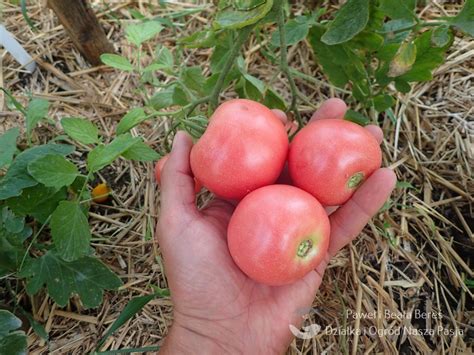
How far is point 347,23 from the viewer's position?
1.19 m

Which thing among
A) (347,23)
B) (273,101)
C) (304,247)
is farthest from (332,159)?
(273,101)

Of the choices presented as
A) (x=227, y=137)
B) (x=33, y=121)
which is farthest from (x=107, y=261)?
(x=227, y=137)

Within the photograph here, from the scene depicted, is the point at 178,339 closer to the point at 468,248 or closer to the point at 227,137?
the point at 227,137

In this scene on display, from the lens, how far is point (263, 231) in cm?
104

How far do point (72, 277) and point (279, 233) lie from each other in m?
0.75

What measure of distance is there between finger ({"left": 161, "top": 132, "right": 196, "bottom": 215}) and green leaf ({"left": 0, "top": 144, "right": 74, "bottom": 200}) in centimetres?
32

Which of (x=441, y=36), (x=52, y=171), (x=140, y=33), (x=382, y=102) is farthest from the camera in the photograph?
(x=140, y=33)

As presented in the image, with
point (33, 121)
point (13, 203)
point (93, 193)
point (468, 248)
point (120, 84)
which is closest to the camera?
point (13, 203)

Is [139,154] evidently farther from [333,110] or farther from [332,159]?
[333,110]

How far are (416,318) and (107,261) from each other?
1.11 m

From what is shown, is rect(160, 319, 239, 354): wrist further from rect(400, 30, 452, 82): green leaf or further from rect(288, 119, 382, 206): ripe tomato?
rect(400, 30, 452, 82): green leaf

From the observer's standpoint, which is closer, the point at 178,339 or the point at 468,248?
the point at 178,339


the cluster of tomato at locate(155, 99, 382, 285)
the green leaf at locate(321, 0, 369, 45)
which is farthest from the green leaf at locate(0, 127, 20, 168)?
the green leaf at locate(321, 0, 369, 45)

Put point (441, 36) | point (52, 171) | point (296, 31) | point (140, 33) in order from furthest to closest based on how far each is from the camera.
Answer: point (140, 33), point (296, 31), point (52, 171), point (441, 36)
